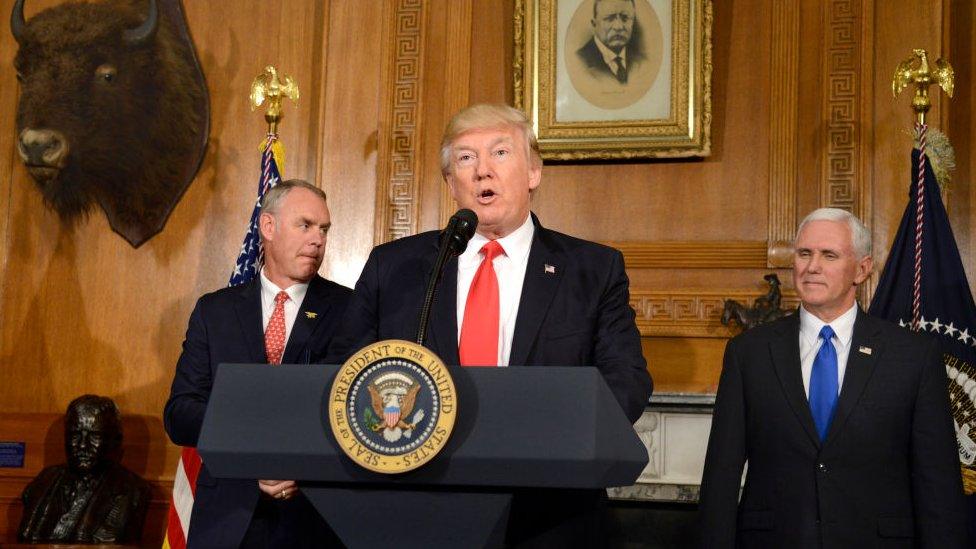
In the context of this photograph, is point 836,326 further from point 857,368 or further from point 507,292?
point 507,292

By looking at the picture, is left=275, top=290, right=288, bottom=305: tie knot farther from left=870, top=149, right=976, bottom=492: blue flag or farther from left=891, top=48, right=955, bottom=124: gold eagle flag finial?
left=891, top=48, right=955, bottom=124: gold eagle flag finial

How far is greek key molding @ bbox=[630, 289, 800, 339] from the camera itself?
14.7 ft

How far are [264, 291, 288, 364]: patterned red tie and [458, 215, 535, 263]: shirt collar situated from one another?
1040 mm

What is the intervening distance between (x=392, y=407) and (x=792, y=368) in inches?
68.7

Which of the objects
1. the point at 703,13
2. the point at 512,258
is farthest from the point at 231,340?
the point at 703,13

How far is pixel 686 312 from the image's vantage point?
4535mm

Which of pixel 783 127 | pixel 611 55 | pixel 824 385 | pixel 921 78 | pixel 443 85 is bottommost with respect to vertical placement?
pixel 824 385

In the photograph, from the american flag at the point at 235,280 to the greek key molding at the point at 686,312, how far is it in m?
1.57

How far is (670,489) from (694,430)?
0.24 metres

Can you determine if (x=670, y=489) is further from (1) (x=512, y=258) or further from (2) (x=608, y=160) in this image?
(1) (x=512, y=258)

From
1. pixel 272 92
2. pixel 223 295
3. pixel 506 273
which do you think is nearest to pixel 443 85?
pixel 272 92

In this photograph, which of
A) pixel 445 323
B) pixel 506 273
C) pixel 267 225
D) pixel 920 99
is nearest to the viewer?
pixel 445 323

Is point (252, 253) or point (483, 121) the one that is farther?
point (252, 253)

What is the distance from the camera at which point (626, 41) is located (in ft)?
15.5
